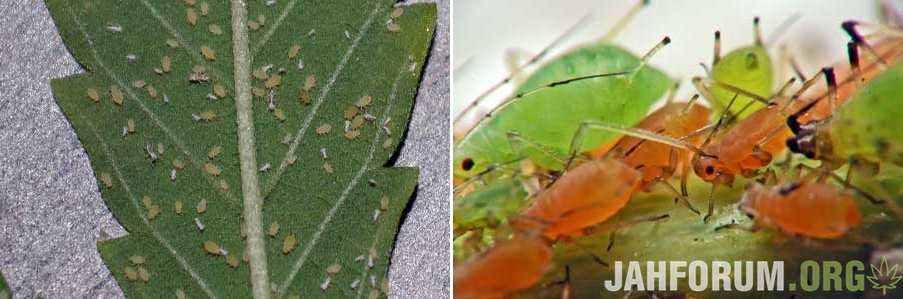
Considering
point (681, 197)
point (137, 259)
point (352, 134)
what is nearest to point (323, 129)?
point (352, 134)

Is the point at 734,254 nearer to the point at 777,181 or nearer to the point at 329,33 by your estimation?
the point at 777,181

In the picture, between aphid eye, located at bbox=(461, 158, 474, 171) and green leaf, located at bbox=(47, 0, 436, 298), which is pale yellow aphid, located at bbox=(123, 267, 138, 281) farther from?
aphid eye, located at bbox=(461, 158, 474, 171)

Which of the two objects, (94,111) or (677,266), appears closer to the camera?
(94,111)

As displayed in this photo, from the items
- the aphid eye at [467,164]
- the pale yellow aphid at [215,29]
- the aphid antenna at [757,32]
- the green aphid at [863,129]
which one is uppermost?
the aphid antenna at [757,32]

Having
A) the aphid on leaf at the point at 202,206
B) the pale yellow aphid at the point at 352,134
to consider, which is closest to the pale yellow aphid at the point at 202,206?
the aphid on leaf at the point at 202,206

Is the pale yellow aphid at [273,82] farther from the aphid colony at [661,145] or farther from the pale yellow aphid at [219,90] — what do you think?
the aphid colony at [661,145]

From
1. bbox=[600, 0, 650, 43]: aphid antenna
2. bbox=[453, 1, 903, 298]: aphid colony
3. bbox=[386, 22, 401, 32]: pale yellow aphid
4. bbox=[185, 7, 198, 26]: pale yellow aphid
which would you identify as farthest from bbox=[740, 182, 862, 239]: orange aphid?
bbox=[185, 7, 198, 26]: pale yellow aphid

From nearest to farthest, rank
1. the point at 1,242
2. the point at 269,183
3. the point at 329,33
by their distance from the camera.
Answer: the point at 269,183
the point at 329,33
the point at 1,242

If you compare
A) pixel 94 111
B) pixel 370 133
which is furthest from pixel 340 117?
pixel 94 111
